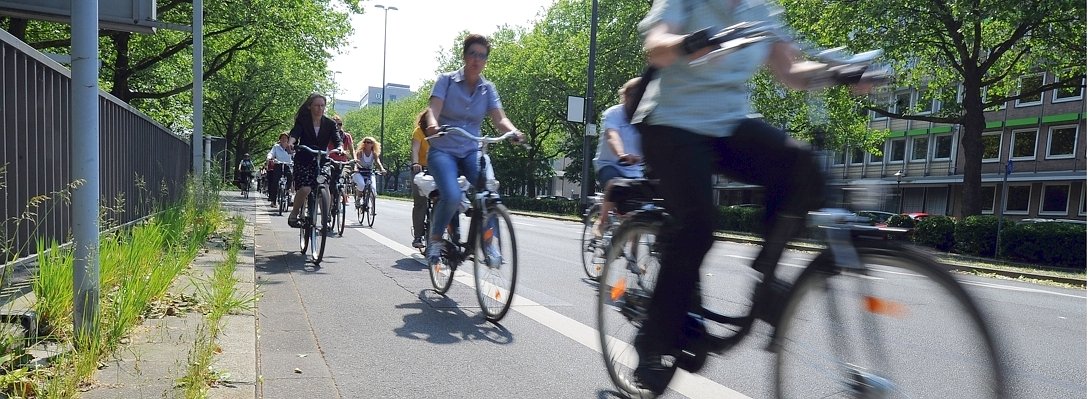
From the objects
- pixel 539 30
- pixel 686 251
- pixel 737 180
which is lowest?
pixel 686 251

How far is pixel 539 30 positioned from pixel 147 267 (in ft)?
138

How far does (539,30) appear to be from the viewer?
1781 inches

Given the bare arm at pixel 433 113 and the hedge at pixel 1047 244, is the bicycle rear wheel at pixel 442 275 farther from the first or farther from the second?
the hedge at pixel 1047 244

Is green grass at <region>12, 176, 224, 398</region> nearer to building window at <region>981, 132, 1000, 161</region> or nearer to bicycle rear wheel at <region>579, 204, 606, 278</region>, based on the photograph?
bicycle rear wheel at <region>579, 204, 606, 278</region>

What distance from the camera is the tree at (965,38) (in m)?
18.1

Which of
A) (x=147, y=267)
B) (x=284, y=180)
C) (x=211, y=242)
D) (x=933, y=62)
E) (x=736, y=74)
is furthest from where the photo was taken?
(x=933, y=62)

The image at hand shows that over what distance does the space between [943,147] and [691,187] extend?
4854 cm

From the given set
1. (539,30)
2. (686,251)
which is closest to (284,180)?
(686,251)

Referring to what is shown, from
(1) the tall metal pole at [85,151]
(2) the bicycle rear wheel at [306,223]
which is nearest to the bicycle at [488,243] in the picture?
(1) the tall metal pole at [85,151]

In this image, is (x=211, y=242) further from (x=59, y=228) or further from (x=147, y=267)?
(x=147, y=267)

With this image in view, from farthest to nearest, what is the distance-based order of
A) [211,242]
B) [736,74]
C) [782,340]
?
[211,242] → [736,74] → [782,340]

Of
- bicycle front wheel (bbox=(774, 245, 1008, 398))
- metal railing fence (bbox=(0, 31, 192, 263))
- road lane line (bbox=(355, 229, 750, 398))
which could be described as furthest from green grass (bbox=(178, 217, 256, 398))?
bicycle front wheel (bbox=(774, 245, 1008, 398))

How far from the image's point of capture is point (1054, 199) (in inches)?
1543

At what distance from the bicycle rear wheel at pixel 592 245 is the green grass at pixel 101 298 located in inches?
116
